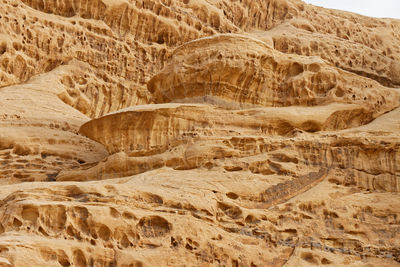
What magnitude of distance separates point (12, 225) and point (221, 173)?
4.75 m

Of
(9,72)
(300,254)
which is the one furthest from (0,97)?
(300,254)

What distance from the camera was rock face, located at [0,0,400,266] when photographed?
11672 mm

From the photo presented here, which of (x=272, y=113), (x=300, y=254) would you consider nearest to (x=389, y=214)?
(x=300, y=254)

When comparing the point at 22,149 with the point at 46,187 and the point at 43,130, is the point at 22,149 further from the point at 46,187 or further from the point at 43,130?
the point at 46,187

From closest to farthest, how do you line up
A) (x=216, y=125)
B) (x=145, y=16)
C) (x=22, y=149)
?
(x=216, y=125) → (x=22, y=149) → (x=145, y=16)

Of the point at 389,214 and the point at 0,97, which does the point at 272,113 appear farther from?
the point at 0,97

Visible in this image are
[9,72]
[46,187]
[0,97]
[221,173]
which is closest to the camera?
[46,187]

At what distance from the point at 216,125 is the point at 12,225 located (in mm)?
6102

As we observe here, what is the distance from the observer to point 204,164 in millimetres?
14516

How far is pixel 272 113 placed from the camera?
1616cm

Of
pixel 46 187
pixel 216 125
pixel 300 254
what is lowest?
pixel 300 254

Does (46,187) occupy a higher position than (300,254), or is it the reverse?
(46,187)

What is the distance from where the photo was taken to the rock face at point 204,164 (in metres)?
11.7

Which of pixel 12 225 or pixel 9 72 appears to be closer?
pixel 12 225
